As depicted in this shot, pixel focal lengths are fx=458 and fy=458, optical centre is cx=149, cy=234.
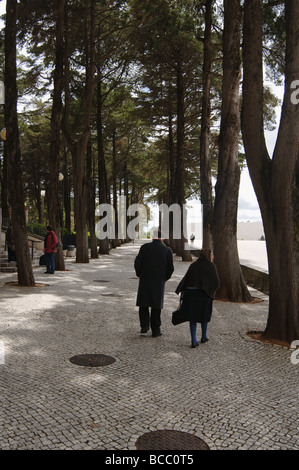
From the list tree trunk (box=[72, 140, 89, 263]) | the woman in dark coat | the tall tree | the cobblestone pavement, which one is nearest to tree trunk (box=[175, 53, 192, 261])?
the tall tree

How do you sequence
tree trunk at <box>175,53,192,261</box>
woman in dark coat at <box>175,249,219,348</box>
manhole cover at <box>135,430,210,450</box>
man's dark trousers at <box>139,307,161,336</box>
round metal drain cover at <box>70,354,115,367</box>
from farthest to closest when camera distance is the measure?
tree trunk at <box>175,53,192,261</box> < man's dark trousers at <box>139,307,161,336</box> < woman in dark coat at <box>175,249,219,348</box> < round metal drain cover at <box>70,354,115,367</box> < manhole cover at <box>135,430,210,450</box>

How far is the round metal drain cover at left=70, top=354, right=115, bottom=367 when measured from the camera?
5841 mm

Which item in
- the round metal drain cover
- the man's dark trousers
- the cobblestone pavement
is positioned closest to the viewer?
the cobblestone pavement

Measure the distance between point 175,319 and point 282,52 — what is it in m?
10.3

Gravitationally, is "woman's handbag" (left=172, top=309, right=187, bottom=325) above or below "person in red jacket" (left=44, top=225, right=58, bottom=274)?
below

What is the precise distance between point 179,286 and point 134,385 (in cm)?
236

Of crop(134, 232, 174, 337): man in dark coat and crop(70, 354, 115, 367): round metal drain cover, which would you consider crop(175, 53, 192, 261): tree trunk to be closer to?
crop(134, 232, 174, 337): man in dark coat

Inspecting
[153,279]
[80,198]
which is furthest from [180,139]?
[153,279]

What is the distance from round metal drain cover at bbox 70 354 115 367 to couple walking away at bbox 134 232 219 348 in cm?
146

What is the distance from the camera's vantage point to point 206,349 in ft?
22.6

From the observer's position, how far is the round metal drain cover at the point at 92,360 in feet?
19.2

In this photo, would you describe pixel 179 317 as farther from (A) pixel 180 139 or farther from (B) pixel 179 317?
(A) pixel 180 139

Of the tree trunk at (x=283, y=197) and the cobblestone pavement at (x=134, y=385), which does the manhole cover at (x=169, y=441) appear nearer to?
the cobblestone pavement at (x=134, y=385)

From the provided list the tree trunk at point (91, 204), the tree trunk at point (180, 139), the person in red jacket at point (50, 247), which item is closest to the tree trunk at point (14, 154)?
the person in red jacket at point (50, 247)
